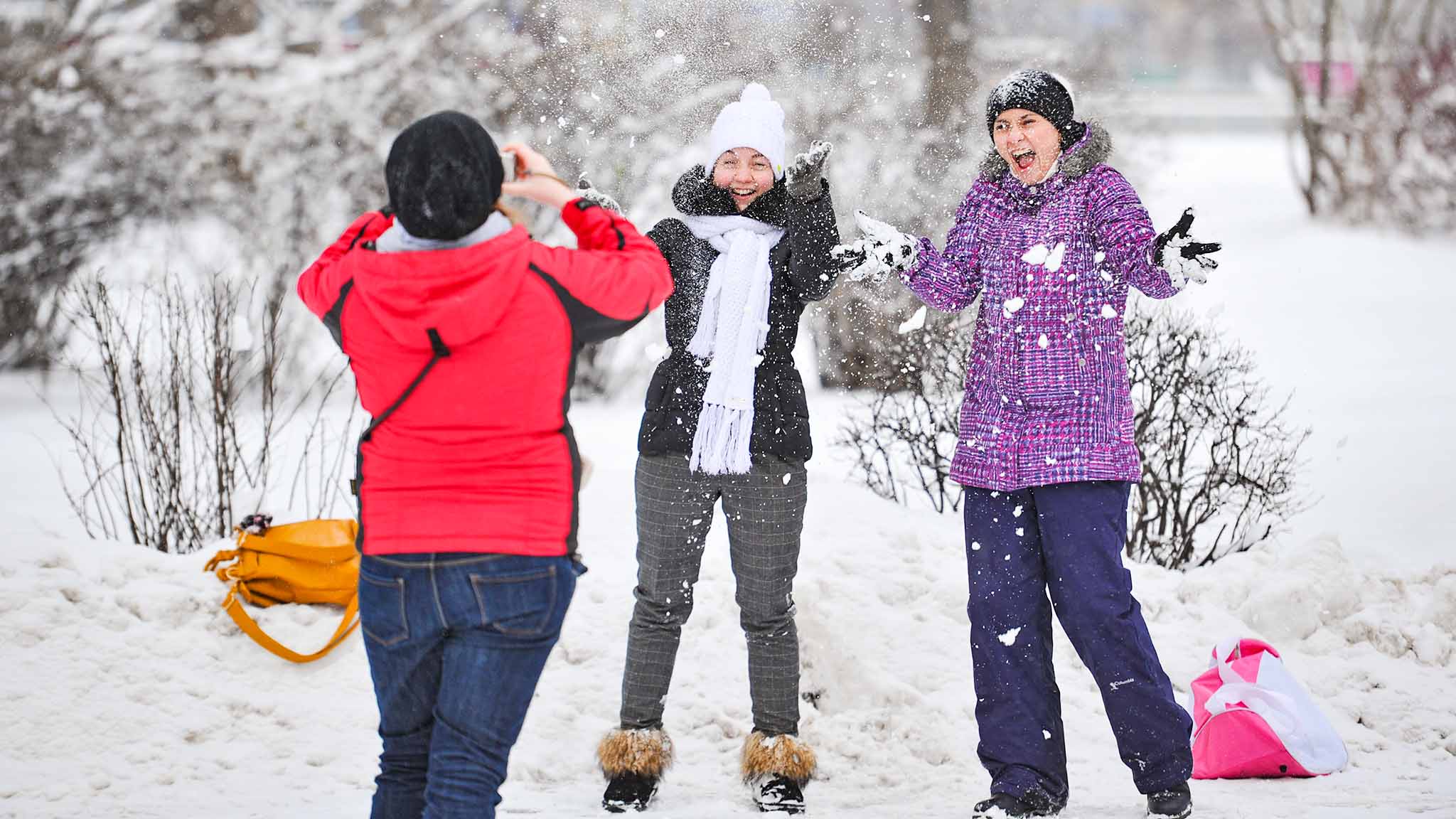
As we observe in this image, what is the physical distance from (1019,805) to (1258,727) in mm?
884

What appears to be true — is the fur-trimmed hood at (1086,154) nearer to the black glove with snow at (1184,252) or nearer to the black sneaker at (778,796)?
the black glove with snow at (1184,252)

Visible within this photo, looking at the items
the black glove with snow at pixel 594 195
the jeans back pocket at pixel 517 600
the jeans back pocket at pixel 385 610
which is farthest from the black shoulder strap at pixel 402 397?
the black glove with snow at pixel 594 195

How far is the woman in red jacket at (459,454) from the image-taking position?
Answer: 2.52 m

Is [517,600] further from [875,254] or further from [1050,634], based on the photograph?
[1050,634]

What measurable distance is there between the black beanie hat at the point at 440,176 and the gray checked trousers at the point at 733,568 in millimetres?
1347

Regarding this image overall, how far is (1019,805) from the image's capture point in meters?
3.60

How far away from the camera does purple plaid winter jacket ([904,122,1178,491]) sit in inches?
138

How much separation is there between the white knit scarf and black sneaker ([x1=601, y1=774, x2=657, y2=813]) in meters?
0.84

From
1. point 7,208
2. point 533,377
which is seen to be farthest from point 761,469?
point 7,208

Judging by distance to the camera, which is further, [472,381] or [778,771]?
[778,771]

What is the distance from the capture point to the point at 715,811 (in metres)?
3.82

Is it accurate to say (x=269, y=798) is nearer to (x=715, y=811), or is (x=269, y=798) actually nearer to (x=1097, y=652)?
(x=715, y=811)

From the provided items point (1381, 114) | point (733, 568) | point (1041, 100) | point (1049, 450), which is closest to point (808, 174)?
point (1041, 100)

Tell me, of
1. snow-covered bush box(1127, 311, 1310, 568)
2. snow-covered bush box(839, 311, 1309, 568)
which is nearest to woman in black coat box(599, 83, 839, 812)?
snow-covered bush box(839, 311, 1309, 568)
